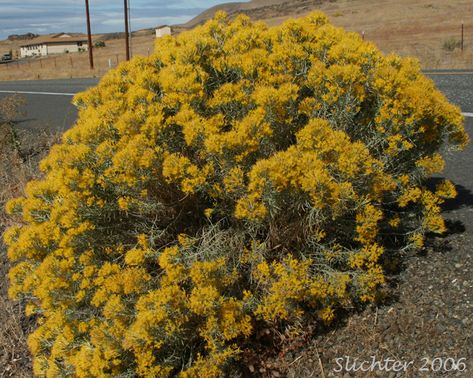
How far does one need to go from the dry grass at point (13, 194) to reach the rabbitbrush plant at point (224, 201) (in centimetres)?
47

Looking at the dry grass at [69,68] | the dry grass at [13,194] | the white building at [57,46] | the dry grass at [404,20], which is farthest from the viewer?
the white building at [57,46]

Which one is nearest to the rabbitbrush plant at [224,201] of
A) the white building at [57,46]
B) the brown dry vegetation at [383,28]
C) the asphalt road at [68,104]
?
the asphalt road at [68,104]

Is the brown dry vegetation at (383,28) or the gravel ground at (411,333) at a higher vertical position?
the brown dry vegetation at (383,28)

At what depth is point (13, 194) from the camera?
6.55m

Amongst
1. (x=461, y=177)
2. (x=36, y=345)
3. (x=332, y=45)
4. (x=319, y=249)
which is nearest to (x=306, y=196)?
(x=319, y=249)

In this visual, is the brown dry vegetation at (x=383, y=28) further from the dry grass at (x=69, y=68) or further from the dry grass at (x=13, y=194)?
the dry grass at (x=13, y=194)

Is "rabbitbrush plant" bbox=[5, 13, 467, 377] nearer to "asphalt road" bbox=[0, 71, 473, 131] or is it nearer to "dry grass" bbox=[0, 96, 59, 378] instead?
"dry grass" bbox=[0, 96, 59, 378]

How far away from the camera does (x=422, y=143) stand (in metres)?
4.04

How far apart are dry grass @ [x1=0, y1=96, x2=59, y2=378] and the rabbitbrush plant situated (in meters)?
0.47

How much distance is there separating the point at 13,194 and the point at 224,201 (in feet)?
12.9

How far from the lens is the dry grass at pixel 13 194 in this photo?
165 inches

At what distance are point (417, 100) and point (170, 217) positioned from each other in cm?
190

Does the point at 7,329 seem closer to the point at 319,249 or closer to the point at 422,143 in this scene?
the point at 319,249

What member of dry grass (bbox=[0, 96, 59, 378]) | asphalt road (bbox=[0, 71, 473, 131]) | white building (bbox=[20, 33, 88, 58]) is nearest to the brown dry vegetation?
asphalt road (bbox=[0, 71, 473, 131])
